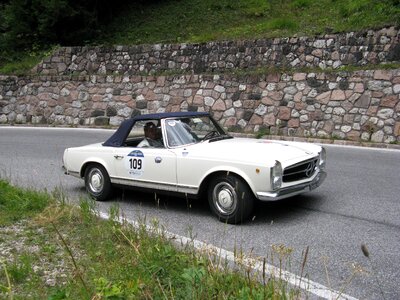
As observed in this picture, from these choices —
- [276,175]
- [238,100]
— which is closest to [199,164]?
[276,175]

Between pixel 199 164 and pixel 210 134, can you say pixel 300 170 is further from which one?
pixel 210 134

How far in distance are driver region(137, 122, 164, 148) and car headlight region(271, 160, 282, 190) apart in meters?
1.76

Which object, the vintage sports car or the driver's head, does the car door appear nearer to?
the vintage sports car

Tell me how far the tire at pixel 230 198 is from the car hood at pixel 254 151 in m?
0.28

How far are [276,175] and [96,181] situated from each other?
9.89 ft

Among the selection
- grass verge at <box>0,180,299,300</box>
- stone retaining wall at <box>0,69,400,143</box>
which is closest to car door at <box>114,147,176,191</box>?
grass verge at <box>0,180,299,300</box>

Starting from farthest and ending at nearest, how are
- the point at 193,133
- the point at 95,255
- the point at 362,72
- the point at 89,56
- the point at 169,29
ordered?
the point at 169,29 → the point at 89,56 → the point at 362,72 → the point at 193,133 → the point at 95,255

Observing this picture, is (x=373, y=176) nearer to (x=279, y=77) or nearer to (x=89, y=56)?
(x=279, y=77)

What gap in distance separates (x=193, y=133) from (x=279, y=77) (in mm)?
8209

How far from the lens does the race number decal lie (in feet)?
22.0

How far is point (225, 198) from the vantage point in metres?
5.82

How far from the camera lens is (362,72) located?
1300cm

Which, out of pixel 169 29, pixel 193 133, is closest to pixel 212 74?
pixel 169 29

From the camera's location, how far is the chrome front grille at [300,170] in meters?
5.81
